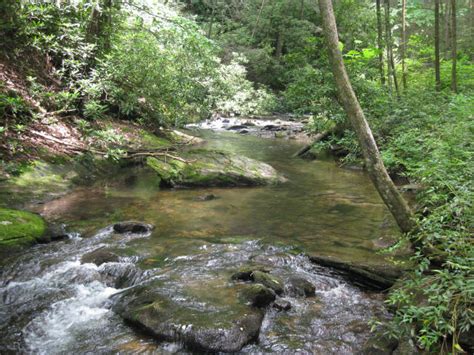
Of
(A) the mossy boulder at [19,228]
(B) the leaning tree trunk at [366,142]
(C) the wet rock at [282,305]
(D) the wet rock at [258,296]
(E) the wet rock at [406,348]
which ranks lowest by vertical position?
(C) the wet rock at [282,305]

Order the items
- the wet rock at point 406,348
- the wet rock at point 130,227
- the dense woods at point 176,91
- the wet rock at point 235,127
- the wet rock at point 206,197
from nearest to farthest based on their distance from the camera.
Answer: the wet rock at point 406,348 → the dense woods at point 176,91 → the wet rock at point 130,227 → the wet rock at point 206,197 → the wet rock at point 235,127

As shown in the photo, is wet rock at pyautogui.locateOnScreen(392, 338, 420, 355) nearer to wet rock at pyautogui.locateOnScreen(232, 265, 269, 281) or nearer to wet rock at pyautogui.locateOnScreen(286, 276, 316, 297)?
wet rock at pyautogui.locateOnScreen(286, 276, 316, 297)

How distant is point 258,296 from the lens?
17.6 feet

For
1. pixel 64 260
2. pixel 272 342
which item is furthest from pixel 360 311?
pixel 64 260

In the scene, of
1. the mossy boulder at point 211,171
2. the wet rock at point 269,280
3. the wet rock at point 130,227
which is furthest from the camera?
the mossy boulder at point 211,171

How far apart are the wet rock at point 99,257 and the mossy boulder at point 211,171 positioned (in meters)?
5.05

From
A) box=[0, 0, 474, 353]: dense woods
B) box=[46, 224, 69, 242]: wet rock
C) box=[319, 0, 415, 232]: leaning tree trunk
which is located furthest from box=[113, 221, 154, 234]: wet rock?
box=[319, 0, 415, 232]: leaning tree trunk

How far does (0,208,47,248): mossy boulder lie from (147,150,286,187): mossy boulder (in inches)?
171

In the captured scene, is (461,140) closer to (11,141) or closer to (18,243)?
(18,243)

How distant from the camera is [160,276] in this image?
6301 millimetres

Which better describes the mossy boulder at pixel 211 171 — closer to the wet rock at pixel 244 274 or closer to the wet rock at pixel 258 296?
the wet rock at pixel 244 274

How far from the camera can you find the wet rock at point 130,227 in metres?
8.15

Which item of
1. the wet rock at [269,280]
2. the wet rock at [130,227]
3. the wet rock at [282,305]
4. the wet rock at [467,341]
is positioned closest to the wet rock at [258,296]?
the wet rock at [282,305]

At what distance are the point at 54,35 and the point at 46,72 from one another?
1180 millimetres
